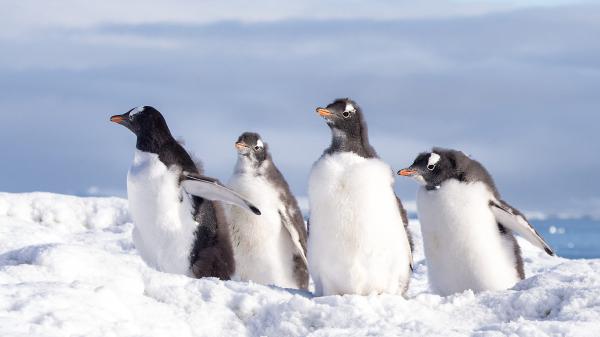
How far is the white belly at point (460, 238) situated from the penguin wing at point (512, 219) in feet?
0.17

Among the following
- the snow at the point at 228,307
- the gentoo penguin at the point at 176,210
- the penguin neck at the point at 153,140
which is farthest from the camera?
the penguin neck at the point at 153,140

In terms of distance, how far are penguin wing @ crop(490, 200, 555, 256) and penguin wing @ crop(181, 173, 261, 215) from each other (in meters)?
1.74

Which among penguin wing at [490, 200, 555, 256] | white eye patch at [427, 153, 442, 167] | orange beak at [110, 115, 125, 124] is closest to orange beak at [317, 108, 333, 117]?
white eye patch at [427, 153, 442, 167]

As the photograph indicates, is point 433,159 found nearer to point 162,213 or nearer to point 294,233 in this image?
point 294,233

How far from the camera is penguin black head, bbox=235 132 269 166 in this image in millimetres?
7688

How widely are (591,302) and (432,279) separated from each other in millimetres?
1399

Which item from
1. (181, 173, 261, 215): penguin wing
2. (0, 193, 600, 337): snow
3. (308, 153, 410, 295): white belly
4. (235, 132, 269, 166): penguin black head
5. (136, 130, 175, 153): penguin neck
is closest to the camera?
(0, 193, 600, 337): snow

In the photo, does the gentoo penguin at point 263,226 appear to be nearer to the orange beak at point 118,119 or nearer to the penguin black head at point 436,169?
the orange beak at point 118,119

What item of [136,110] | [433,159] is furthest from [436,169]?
[136,110]

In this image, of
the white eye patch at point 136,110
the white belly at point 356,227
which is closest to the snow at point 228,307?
the white belly at point 356,227

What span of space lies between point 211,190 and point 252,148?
0.81 m

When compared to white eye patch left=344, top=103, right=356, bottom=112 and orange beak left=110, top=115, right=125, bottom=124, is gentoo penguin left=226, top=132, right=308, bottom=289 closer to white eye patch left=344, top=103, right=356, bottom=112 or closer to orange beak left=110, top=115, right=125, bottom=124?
orange beak left=110, top=115, right=125, bottom=124

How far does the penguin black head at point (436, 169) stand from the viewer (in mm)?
6809

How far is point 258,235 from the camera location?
760cm
